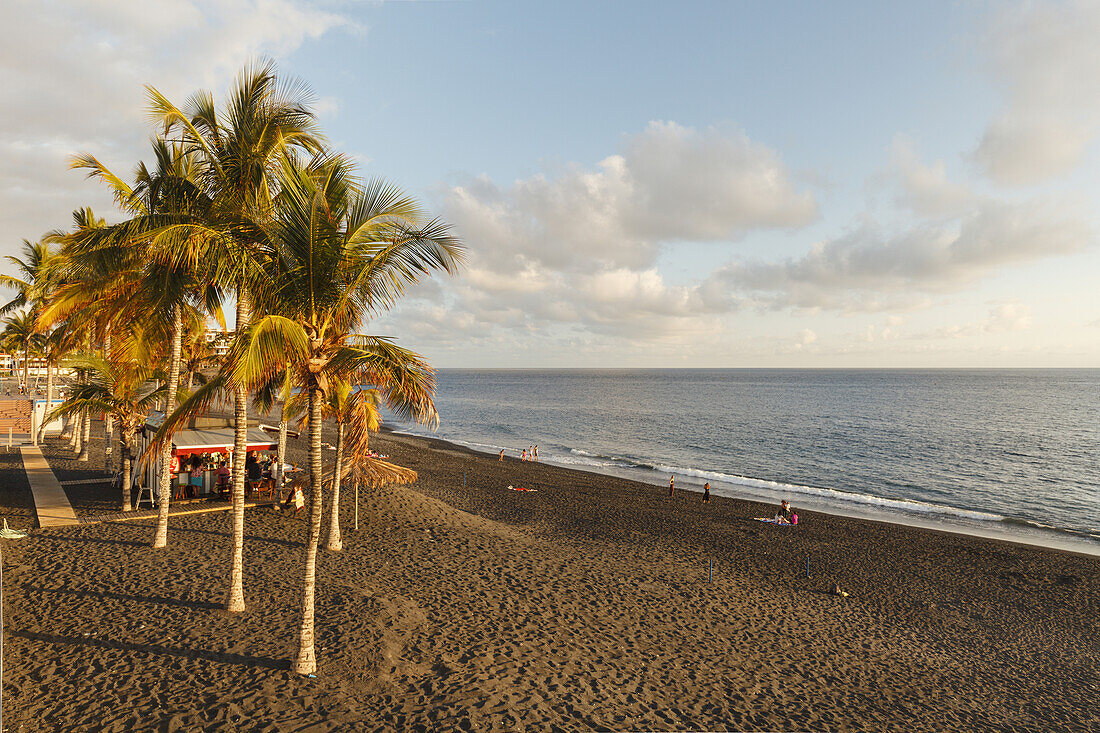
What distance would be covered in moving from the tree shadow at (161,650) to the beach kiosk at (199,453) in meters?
7.80

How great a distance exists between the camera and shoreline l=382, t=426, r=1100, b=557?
26.5 m

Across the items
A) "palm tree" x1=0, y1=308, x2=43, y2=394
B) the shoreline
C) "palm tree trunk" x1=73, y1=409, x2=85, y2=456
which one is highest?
"palm tree" x1=0, y1=308, x2=43, y2=394

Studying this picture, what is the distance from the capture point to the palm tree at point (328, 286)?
7.61 meters

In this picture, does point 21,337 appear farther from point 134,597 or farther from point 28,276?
point 134,597

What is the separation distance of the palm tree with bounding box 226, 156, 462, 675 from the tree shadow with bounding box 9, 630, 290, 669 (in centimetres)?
75

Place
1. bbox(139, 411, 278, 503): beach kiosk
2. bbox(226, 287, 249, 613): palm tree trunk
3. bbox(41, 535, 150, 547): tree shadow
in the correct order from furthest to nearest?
bbox(139, 411, 278, 503): beach kiosk
bbox(41, 535, 150, 547): tree shadow
bbox(226, 287, 249, 613): palm tree trunk

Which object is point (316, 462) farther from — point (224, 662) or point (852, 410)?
point (852, 410)

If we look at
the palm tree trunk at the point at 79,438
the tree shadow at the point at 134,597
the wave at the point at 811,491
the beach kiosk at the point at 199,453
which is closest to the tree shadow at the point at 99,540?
the tree shadow at the point at 134,597

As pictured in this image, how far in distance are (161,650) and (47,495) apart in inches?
531

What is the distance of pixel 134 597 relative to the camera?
1097 centimetres

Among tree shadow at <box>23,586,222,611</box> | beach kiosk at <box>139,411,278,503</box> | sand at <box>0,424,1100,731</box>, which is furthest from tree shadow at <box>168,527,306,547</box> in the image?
tree shadow at <box>23,586,222,611</box>

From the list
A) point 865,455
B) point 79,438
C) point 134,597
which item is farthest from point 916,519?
point 79,438

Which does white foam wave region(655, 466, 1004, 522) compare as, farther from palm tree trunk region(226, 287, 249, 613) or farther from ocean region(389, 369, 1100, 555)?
palm tree trunk region(226, 287, 249, 613)

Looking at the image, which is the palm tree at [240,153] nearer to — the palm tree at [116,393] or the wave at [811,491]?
the palm tree at [116,393]
